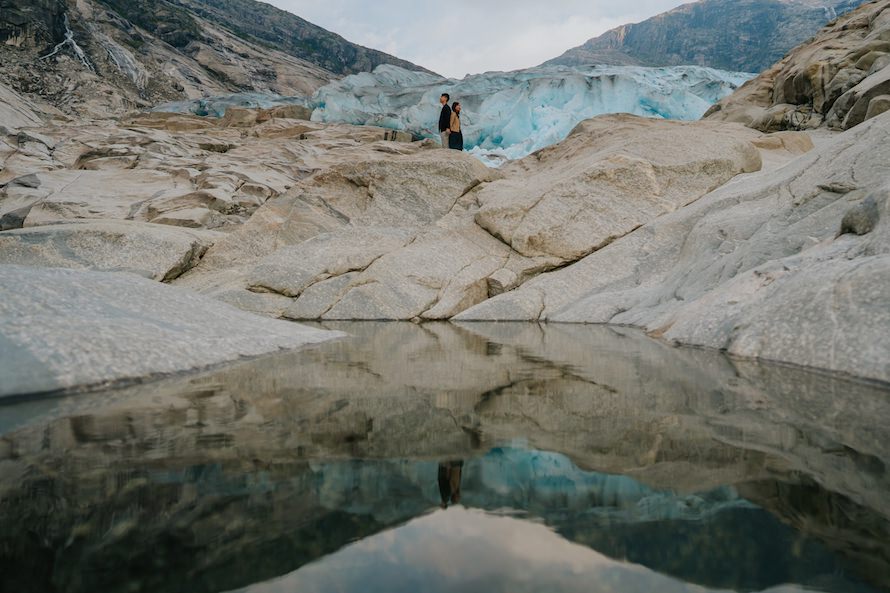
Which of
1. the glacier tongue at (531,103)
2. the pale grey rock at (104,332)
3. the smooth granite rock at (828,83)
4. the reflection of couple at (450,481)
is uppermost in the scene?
the glacier tongue at (531,103)

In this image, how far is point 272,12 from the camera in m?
90.4

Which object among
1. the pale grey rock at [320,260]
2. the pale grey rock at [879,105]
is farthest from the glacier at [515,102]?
the pale grey rock at [320,260]

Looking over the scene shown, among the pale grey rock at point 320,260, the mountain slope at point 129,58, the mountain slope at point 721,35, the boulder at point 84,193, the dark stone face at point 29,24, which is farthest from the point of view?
the mountain slope at point 721,35

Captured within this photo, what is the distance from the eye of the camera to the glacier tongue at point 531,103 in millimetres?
32969

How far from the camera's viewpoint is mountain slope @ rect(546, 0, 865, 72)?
98250 millimetres

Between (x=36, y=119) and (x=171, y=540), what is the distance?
36.1 meters

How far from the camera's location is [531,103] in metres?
35.2

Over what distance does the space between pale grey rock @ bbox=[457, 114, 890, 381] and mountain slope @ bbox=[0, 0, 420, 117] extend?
41.5 m

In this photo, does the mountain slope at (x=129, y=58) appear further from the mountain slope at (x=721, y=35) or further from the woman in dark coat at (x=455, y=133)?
the mountain slope at (x=721, y=35)

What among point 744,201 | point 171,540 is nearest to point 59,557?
point 171,540

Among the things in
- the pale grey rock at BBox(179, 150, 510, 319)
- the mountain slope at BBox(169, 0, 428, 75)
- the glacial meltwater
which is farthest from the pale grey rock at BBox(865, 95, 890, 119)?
the mountain slope at BBox(169, 0, 428, 75)

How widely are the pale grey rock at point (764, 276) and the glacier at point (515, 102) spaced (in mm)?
20165

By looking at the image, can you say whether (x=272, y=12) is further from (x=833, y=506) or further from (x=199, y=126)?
(x=833, y=506)

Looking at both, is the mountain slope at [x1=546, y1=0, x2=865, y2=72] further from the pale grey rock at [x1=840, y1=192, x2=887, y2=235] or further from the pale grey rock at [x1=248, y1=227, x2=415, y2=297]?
the pale grey rock at [x1=840, y1=192, x2=887, y2=235]
